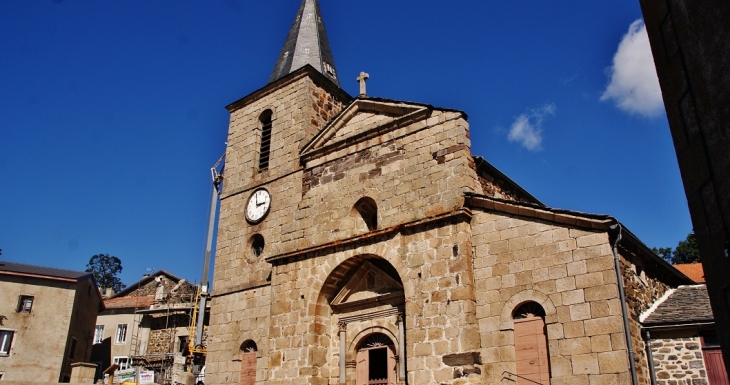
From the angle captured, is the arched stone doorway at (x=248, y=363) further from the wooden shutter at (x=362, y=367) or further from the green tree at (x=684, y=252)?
the green tree at (x=684, y=252)

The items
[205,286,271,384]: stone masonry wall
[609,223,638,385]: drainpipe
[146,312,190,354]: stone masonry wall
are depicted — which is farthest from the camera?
[146,312,190,354]: stone masonry wall

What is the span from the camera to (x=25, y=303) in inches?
938

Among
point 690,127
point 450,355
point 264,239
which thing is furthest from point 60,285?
point 690,127

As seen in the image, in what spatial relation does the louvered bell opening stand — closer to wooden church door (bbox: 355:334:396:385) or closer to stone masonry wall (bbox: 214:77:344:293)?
stone masonry wall (bbox: 214:77:344:293)

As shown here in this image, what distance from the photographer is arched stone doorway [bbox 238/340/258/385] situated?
1536 centimetres

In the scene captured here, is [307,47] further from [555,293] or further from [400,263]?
[555,293]

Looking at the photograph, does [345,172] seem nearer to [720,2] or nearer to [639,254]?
[639,254]

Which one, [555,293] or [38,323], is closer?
→ [555,293]

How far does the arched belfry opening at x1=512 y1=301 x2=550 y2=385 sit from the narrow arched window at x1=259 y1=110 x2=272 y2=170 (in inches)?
364

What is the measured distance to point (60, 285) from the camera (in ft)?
80.8

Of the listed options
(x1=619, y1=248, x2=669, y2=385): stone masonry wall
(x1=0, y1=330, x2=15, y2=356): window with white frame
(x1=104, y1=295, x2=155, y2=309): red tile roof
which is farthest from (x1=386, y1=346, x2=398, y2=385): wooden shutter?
(x1=104, y1=295, x2=155, y2=309): red tile roof

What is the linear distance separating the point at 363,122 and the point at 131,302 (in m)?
24.6

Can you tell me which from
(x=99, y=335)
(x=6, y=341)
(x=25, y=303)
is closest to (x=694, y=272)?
(x=25, y=303)

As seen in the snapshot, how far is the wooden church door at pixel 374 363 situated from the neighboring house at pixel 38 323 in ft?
49.4
